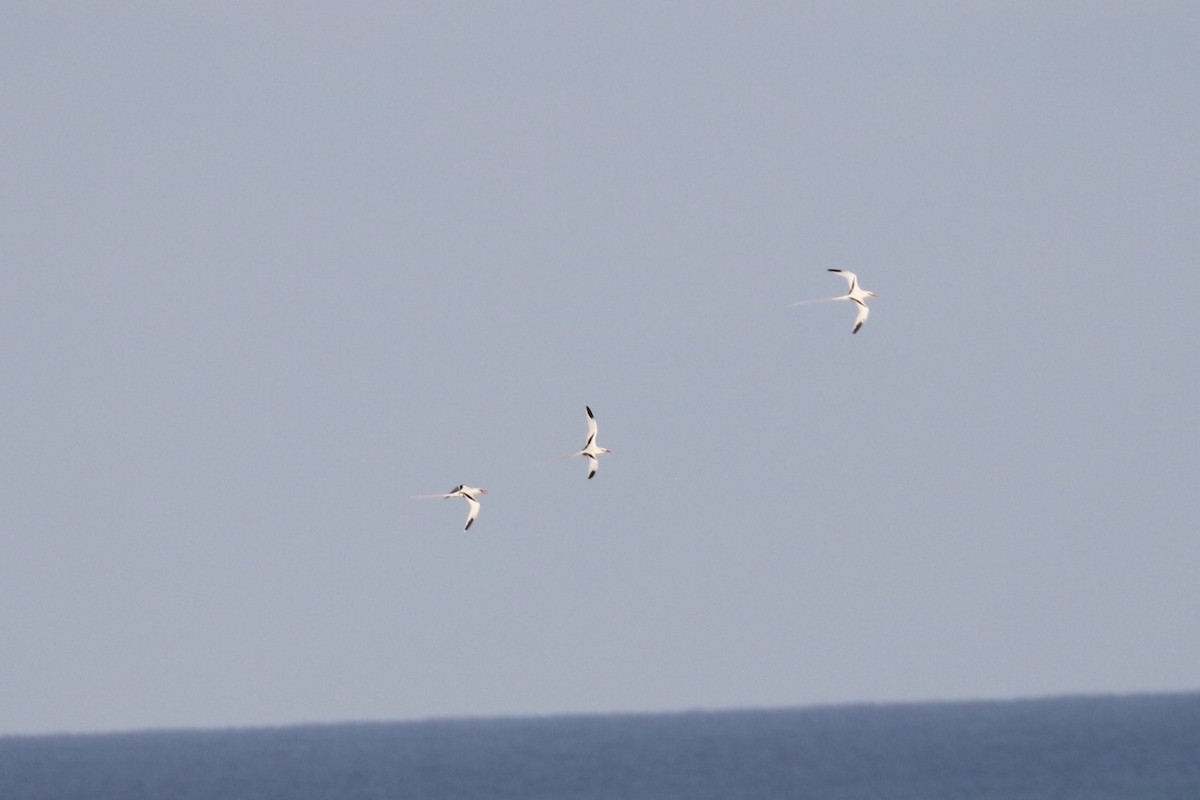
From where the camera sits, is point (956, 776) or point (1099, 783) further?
point (956, 776)

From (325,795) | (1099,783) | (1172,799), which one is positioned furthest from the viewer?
(325,795)

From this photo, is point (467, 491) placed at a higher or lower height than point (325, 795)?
lower

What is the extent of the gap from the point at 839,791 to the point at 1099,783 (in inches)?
664

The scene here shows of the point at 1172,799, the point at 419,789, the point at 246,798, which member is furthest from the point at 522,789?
the point at 1172,799

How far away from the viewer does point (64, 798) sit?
19912 cm

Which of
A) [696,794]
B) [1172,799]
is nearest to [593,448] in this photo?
[1172,799]

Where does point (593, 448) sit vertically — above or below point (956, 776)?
below

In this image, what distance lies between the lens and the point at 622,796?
181625mm

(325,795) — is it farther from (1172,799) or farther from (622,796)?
(1172,799)

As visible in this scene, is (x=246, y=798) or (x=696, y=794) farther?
(x=246, y=798)

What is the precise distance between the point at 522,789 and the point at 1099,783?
43.1 meters

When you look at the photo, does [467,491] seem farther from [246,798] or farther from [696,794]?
[246,798]

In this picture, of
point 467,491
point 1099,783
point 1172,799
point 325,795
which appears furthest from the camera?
point 325,795

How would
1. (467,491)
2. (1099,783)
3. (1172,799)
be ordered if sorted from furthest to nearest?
1. (1099,783)
2. (1172,799)
3. (467,491)
